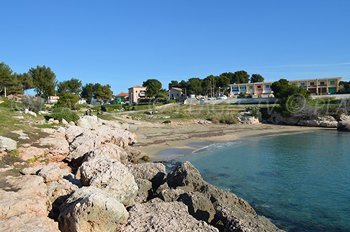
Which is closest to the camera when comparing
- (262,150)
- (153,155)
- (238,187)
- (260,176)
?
(238,187)

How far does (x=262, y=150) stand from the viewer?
121ft

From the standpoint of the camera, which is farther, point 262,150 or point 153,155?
point 262,150

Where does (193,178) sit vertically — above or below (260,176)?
above

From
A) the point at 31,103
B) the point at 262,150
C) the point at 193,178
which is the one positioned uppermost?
the point at 31,103

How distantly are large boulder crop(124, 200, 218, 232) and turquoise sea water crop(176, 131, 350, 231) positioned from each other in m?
5.82

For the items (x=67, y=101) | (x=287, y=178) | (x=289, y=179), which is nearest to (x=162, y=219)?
(x=289, y=179)

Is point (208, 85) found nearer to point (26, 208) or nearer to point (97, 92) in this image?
point (97, 92)

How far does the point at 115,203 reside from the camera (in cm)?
948

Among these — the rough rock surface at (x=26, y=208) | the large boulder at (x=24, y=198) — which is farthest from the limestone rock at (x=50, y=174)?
the rough rock surface at (x=26, y=208)

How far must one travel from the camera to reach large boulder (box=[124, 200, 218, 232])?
935cm

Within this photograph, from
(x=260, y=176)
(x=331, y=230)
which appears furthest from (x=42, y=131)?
(x=331, y=230)

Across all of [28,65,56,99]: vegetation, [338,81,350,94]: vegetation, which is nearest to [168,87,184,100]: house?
[338,81,350,94]: vegetation

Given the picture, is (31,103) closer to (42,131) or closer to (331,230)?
(42,131)

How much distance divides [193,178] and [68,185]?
19.0ft
